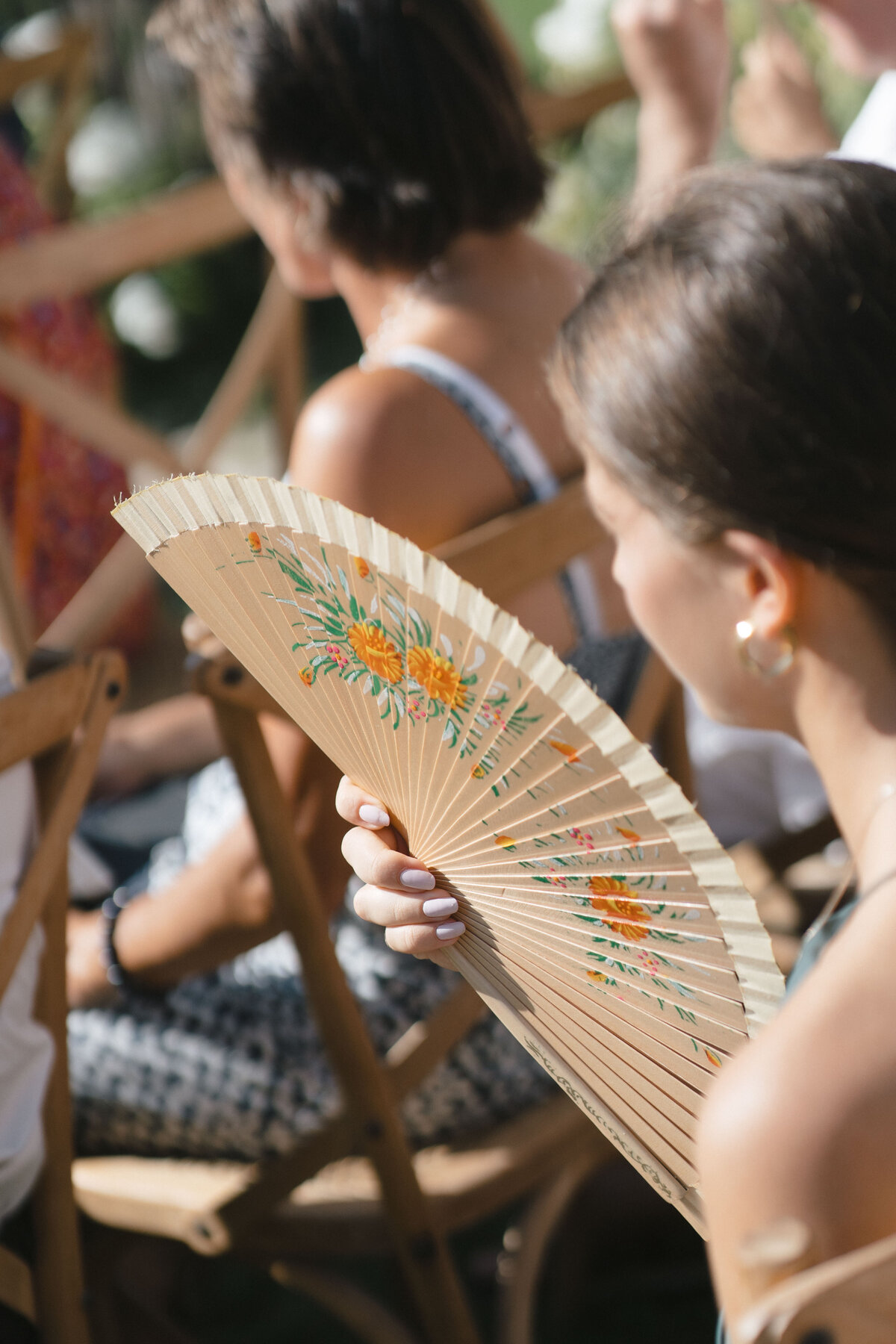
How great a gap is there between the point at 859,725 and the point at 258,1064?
33.4 inches

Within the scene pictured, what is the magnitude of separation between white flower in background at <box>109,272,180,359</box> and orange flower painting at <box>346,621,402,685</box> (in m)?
5.21

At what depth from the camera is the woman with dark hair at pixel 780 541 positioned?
0.61m

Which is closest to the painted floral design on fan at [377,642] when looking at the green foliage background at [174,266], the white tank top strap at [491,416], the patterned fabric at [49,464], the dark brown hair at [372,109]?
the white tank top strap at [491,416]

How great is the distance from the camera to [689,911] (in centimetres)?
69

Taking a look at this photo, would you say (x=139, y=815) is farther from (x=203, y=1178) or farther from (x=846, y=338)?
(x=846, y=338)

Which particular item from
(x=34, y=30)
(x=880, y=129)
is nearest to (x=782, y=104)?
(x=880, y=129)

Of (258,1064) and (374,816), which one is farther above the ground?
(374,816)

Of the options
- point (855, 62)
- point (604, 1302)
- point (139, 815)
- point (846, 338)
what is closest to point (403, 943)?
point (846, 338)

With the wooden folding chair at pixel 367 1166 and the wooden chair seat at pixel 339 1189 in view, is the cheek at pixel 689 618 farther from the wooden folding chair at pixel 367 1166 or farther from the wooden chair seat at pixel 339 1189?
the wooden chair seat at pixel 339 1189

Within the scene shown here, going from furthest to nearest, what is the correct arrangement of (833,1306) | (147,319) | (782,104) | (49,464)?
1. (147,319)
2. (49,464)
3. (782,104)
4. (833,1306)

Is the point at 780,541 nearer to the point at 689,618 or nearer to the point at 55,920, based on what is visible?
the point at 689,618

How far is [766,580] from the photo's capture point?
79cm

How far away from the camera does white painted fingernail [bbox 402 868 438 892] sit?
0.84 meters

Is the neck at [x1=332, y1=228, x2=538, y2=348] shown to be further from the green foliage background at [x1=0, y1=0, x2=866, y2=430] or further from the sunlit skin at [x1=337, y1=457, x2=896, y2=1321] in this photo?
the green foliage background at [x1=0, y1=0, x2=866, y2=430]
